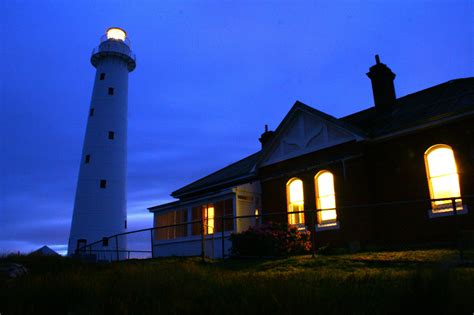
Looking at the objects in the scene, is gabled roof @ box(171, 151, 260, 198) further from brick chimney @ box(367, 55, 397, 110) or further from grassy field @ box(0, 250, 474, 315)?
grassy field @ box(0, 250, 474, 315)

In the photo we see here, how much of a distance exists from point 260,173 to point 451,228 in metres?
8.66

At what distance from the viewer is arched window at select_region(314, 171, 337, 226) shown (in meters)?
15.4

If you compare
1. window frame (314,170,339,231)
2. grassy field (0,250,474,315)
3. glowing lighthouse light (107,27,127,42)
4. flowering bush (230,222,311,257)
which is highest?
glowing lighthouse light (107,27,127,42)

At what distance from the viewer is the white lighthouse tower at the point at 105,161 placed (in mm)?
26469

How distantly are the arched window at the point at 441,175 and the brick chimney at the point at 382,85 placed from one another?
16.1ft

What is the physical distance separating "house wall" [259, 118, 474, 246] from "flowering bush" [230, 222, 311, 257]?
1757 mm

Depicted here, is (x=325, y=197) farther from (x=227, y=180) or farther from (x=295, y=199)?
(x=227, y=180)

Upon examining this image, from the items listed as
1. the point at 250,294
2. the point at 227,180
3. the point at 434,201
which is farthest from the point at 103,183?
the point at 250,294

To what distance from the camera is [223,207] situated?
61.1ft

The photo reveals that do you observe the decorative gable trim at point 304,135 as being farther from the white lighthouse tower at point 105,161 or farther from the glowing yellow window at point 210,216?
the white lighthouse tower at point 105,161

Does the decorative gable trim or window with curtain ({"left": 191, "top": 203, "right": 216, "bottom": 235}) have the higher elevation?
the decorative gable trim

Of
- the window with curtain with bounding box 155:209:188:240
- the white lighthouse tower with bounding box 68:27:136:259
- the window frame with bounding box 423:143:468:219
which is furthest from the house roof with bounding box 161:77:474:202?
the white lighthouse tower with bounding box 68:27:136:259

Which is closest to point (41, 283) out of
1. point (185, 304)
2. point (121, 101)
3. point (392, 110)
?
point (185, 304)

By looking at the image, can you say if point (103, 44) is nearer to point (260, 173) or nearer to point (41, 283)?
point (260, 173)
